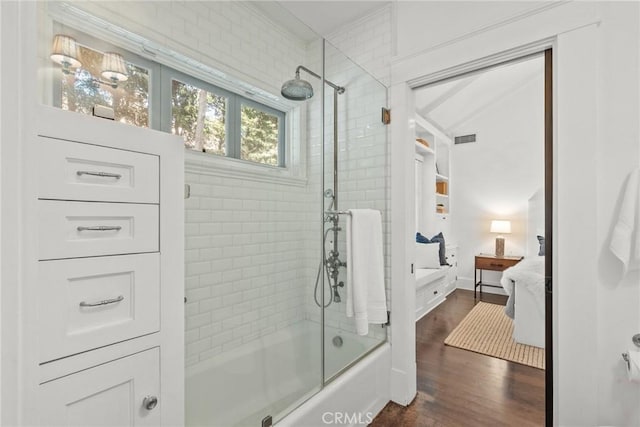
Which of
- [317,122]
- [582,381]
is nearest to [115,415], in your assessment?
[317,122]

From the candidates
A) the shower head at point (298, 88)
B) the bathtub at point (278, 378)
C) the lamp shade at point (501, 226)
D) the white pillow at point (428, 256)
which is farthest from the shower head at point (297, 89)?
the lamp shade at point (501, 226)

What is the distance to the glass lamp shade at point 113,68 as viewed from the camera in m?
1.24

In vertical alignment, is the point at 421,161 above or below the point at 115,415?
above

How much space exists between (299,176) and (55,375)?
4.79 feet

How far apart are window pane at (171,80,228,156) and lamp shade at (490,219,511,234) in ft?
15.0

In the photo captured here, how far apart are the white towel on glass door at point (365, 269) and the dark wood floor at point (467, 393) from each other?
671 millimetres

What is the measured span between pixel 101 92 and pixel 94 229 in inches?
28.0

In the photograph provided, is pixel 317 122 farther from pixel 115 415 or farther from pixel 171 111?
pixel 115 415

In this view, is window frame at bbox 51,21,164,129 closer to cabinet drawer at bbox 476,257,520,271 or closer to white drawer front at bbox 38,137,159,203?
white drawer front at bbox 38,137,159,203

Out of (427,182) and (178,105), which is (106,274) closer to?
(178,105)

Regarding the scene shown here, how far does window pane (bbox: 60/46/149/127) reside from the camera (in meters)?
1.13

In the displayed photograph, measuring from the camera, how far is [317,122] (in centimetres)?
191

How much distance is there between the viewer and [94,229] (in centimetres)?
82

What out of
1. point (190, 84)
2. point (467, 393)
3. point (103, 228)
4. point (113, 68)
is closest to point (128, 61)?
point (113, 68)
